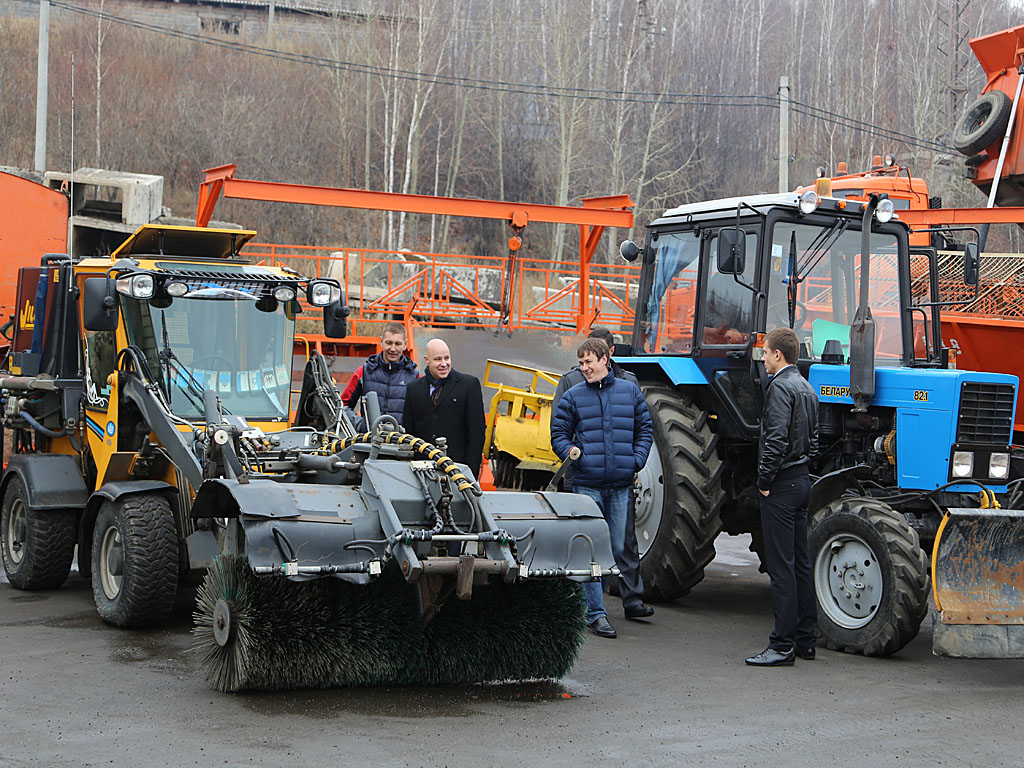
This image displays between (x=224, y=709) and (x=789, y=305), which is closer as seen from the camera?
(x=224, y=709)

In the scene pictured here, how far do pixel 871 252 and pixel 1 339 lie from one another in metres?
8.72

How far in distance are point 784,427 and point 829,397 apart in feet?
4.03

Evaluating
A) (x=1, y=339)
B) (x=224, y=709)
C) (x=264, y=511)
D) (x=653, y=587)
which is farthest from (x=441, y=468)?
(x=1, y=339)

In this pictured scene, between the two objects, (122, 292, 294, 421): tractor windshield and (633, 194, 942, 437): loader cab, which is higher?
(633, 194, 942, 437): loader cab

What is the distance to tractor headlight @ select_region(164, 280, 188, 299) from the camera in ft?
25.6

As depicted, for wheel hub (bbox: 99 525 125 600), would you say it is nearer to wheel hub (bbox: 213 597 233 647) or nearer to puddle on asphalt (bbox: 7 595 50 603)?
puddle on asphalt (bbox: 7 595 50 603)

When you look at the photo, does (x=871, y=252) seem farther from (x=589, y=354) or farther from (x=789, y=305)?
(x=589, y=354)

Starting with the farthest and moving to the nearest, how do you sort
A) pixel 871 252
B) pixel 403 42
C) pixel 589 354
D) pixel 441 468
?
pixel 403 42
pixel 871 252
pixel 589 354
pixel 441 468

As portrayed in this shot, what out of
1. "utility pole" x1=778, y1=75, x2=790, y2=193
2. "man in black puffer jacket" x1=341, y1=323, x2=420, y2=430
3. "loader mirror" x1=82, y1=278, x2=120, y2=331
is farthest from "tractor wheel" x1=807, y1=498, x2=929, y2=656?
"utility pole" x1=778, y1=75, x2=790, y2=193

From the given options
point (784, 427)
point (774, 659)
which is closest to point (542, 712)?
point (774, 659)

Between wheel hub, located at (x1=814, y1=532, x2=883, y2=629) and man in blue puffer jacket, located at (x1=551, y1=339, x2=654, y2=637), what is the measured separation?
4.28 ft

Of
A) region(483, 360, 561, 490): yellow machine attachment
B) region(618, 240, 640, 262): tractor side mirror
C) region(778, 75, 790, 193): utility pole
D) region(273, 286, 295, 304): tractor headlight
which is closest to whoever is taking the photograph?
region(273, 286, 295, 304): tractor headlight

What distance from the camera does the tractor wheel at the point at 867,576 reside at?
22.1ft

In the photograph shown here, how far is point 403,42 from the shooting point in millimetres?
38500
